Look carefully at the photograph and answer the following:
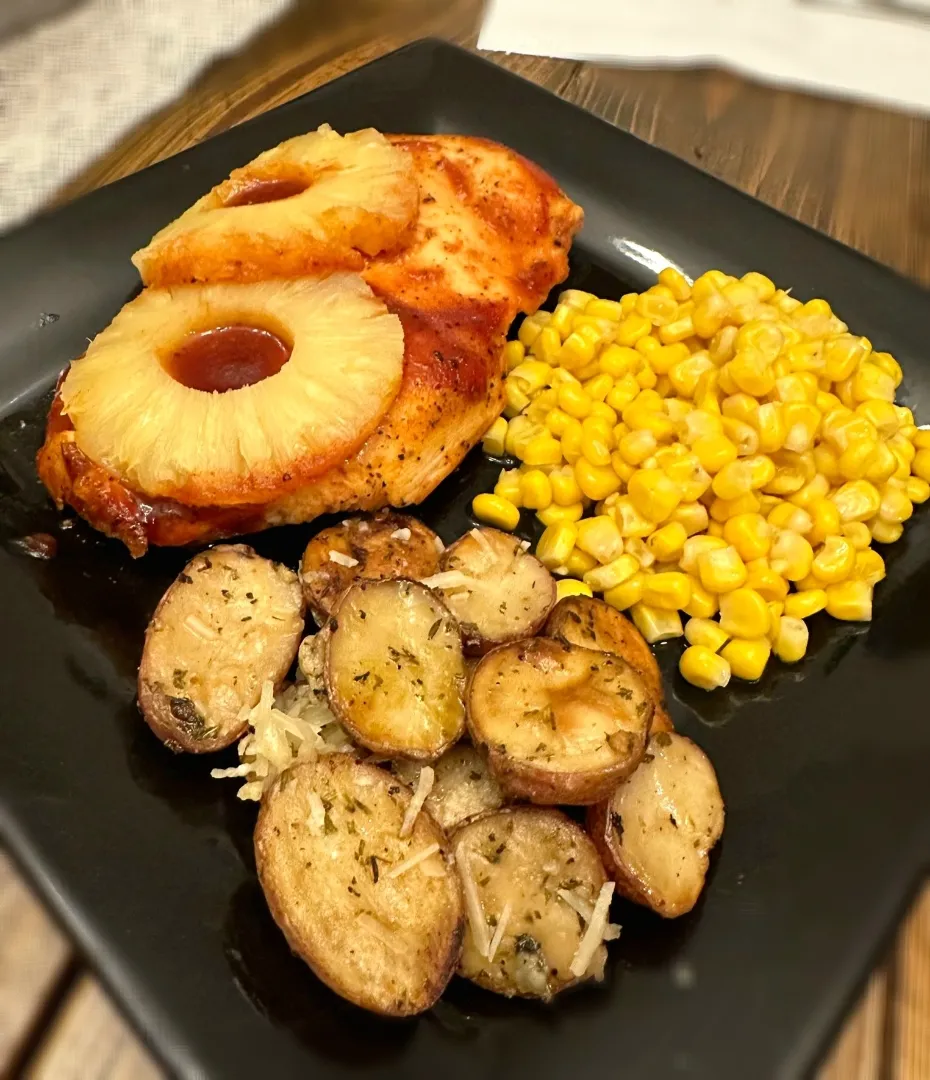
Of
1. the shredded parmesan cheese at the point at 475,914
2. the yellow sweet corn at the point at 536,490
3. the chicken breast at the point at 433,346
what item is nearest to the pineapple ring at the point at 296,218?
the chicken breast at the point at 433,346

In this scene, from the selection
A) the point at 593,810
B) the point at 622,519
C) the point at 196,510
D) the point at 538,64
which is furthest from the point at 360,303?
the point at 538,64

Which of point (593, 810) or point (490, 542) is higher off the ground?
point (490, 542)

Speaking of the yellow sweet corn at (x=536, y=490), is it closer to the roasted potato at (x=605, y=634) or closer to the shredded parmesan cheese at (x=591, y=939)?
the roasted potato at (x=605, y=634)

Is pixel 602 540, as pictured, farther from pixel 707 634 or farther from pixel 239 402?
pixel 239 402

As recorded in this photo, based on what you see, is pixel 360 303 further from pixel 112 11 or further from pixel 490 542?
pixel 112 11

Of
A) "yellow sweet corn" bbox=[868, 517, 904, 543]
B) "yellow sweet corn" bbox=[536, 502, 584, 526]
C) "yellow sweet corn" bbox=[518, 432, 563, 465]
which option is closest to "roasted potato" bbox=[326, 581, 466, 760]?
"yellow sweet corn" bbox=[536, 502, 584, 526]

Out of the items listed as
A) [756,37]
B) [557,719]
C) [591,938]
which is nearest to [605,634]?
[557,719]

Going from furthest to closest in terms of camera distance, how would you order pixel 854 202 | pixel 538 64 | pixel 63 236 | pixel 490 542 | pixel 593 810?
pixel 538 64
pixel 854 202
pixel 63 236
pixel 490 542
pixel 593 810
